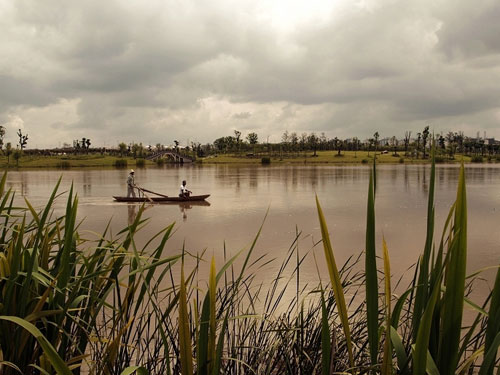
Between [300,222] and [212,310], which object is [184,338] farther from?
[300,222]

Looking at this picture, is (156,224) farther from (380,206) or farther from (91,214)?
(380,206)

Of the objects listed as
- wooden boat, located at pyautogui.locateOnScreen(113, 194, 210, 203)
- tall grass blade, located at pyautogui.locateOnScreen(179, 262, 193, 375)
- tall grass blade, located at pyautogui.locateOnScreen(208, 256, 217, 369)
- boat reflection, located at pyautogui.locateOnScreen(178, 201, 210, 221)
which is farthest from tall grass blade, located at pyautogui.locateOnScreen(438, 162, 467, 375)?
wooden boat, located at pyautogui.locateOnScreen(113, 194, 210, 203)

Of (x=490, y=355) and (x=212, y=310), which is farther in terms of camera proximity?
(x=212, y=310)

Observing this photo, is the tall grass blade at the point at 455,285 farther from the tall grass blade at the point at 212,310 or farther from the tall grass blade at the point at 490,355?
the tall grass blade at the point at 212,310

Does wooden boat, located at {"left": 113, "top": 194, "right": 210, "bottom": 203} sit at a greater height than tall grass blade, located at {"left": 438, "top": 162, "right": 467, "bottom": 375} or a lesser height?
lesser

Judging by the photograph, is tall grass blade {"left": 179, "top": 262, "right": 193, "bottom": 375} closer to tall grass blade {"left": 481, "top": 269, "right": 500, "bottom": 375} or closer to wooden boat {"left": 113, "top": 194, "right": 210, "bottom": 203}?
tall grass blade {"left": 481, "top": 269, "right": 500, "bottom": 375}

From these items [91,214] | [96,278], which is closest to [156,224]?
[91,214]

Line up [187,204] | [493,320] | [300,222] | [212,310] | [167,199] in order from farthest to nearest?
[167,199] < [187,204] < [300,222] < [212,310] < [493,320]

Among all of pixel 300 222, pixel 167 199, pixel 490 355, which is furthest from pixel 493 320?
pixel 167 199

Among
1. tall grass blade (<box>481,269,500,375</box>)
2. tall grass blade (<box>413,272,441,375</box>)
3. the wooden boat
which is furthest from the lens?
the wooden boat

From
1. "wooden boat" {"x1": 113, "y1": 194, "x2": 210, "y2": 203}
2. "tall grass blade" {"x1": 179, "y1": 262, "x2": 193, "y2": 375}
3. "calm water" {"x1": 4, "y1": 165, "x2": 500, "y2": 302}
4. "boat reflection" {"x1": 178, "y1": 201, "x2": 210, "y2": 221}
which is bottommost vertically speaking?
"calm water" {"x1": 4, "y1": 165, "x2": 500, "y2": 302}

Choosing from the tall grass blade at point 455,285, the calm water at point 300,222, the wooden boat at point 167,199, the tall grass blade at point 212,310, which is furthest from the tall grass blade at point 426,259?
the wooden boat at point 167,199

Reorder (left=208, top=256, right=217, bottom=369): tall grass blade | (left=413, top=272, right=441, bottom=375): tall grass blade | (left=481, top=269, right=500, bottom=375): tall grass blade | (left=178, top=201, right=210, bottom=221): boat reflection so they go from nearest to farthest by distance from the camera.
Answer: (left=413, top=272, right=441, bottom=375): tall grass blade
(left=481, top=269, right=500, bottom=375): tall grass blade
(left=208, top=256, right=217, bottom=369): tall grass blade
(left=178, top=201, right=210, bottom=221): boat reflection

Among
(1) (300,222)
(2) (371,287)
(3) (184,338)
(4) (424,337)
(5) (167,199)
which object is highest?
(2) (371,287)
